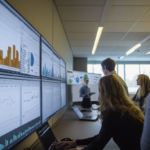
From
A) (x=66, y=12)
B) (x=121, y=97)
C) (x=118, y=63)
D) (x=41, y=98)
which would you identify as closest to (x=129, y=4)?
(x=66, y=12)

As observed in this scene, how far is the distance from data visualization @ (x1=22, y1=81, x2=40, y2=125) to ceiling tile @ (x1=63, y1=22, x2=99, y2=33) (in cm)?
212

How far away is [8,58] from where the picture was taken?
76 cm

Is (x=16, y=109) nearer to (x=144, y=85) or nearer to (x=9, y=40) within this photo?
(x=9, y=40)

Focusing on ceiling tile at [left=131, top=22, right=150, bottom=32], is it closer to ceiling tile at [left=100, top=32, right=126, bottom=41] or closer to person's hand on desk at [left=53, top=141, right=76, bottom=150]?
ceiling tile at [left=100, top=32, right=126, bottom=41]

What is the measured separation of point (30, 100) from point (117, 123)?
0.64 metres

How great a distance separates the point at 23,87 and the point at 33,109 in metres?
0.24

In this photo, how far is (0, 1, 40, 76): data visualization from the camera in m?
0.72

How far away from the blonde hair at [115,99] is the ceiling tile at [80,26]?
2.07m

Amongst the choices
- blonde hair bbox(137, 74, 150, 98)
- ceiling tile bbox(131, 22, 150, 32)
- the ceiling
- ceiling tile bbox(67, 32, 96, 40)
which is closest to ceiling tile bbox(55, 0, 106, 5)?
the ceiling

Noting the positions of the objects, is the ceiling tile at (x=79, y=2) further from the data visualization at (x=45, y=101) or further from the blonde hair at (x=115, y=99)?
the blonde hair at (x=115, y=99)

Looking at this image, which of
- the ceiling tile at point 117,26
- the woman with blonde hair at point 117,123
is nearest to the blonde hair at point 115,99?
the woman with blonde hair at point 117,123

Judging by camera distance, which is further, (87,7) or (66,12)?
(66,12)

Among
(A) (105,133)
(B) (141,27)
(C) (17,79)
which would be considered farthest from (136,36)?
(C) (17,79)

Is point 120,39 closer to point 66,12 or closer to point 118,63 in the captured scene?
point 66,12
